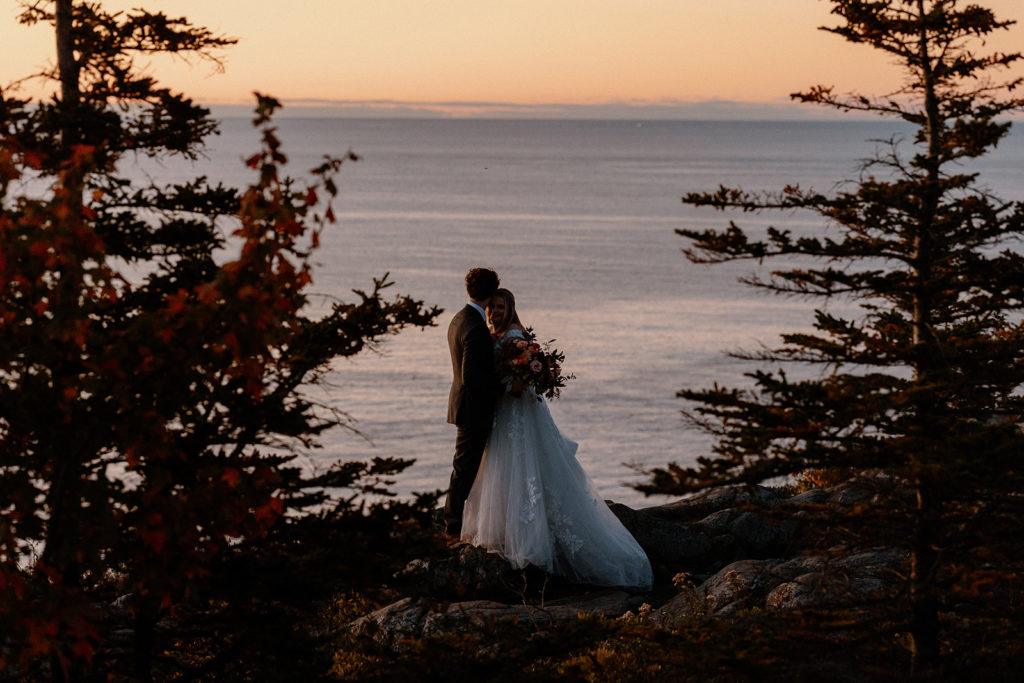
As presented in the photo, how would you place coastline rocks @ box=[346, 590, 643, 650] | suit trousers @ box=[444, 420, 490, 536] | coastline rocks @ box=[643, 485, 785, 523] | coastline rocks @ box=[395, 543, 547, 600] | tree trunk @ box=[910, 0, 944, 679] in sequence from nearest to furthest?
tree trunk @ box=[910, 0, 944, 679], coastline rocks @ box=[346, 590, 643, 650], coastline rocks @ box=[395, 543, 547, 600], suit trousers @ box=[444, 420, 490, 536], coastline rocks @ box=[643, 485, 785, 523]

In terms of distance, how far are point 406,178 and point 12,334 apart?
140948 millimetres

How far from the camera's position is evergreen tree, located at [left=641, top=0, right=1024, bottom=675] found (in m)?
6.57

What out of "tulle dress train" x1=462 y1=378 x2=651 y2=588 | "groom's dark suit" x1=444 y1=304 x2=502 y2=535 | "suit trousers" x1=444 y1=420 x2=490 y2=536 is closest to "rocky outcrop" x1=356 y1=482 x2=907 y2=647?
"tulle dress train" x1=462 y1=378 x2=651 y2=588

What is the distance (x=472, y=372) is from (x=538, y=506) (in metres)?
1.56

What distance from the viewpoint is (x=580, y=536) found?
11.2 metres

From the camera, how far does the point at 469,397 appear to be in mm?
11328

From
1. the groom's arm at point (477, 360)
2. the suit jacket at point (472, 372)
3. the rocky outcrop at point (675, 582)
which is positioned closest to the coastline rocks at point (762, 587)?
the rocky outcrop at point (675, 582)

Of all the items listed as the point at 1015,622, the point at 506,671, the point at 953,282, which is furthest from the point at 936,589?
the point at 506,671

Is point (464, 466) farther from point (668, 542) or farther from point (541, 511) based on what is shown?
point (668, 542)

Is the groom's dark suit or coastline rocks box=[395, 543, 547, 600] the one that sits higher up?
the groom's dark suit

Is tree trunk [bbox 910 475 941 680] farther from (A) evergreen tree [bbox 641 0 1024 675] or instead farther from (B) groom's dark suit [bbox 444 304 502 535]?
(B) groom's dark suit [bbox 444 304 502 535]

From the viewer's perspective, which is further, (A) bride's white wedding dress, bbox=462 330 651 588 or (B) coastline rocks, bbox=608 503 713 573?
(B) coastline rocks, bbox=608 503 713 573

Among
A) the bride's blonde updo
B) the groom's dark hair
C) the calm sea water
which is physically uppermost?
the groom's dark hair

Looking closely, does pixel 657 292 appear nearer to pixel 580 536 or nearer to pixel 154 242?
pixel 580 536
